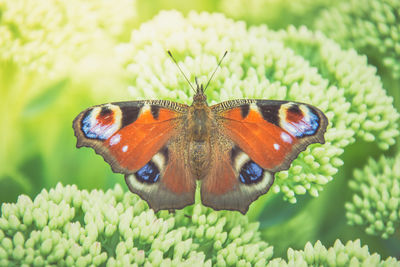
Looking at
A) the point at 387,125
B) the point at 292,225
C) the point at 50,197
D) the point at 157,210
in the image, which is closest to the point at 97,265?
the point at 157,210

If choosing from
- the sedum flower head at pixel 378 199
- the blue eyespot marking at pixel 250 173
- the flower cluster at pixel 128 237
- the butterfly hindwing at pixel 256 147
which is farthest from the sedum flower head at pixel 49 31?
the sedum flower head at pixel 378 199

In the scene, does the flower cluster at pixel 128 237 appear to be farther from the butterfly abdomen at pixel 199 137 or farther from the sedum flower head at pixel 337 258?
the butterfly abdomen at pixel 199 137

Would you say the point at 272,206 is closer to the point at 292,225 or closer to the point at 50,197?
the point at 292,225

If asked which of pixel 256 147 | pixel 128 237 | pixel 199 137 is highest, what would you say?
pixel 199 137

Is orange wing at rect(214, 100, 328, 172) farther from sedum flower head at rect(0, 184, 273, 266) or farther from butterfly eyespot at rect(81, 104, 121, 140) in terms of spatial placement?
butterfly eyespot at rect(81, 104, 121, 140)

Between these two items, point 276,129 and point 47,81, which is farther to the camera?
point 47,81

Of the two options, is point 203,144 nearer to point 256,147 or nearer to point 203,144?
point 203,144

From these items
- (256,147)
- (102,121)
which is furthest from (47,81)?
(256,147)
